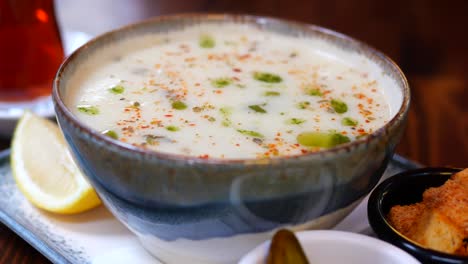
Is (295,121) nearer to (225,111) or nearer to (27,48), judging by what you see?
(225,111)

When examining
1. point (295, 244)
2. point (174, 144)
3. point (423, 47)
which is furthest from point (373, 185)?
point (423, 47)

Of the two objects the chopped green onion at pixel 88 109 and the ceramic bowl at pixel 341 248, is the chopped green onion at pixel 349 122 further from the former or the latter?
the chopped green onion at pixel 88 109

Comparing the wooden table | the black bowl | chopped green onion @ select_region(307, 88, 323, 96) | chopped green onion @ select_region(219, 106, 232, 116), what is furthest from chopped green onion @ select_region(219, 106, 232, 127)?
the wooden table

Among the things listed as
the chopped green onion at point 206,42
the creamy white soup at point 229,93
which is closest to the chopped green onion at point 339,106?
the creamy white soup at point 229,93

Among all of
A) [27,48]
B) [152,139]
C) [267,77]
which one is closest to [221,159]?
[152,139]

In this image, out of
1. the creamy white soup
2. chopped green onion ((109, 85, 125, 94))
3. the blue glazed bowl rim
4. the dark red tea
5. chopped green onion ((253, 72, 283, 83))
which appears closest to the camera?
the blue glazed bowl rim

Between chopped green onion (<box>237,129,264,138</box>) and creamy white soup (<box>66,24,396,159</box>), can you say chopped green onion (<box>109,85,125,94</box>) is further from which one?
chopped green onion (<box>237,129,264,138</box>)
